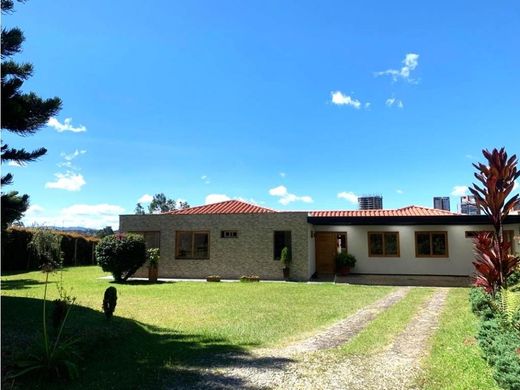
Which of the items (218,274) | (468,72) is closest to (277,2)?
(468,72)

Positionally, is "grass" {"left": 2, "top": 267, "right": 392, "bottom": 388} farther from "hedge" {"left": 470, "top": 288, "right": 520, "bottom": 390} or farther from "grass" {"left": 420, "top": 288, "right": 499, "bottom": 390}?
"hedge" {"left": 470, "top": 288, "right": 520, "bottom": 390}

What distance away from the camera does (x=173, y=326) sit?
852 centimetres

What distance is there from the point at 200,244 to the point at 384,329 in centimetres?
1376

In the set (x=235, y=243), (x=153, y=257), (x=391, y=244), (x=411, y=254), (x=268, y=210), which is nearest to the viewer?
(x=153, y=257)

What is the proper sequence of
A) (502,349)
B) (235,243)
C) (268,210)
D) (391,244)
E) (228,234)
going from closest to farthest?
(502,349)
(235,243)
(228,234)
(391,244)
(268,210)

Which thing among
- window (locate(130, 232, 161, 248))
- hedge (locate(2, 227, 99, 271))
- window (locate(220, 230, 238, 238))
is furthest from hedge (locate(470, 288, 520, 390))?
hedge (locate(2, 227, 99, 271))

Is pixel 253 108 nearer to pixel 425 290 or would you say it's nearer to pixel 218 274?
pixel 218 274

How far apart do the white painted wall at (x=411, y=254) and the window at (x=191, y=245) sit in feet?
18.9

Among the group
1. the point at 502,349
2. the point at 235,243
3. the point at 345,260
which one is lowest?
the point at 502,349

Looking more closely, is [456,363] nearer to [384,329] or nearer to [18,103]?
[384,329]

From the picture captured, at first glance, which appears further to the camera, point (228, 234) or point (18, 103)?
point (228, 234)

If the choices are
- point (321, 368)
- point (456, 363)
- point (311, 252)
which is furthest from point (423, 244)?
point (321, 368)

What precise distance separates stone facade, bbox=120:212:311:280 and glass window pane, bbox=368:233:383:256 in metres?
3.93

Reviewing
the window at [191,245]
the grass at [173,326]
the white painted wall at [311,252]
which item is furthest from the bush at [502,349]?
the window at [191,245]
